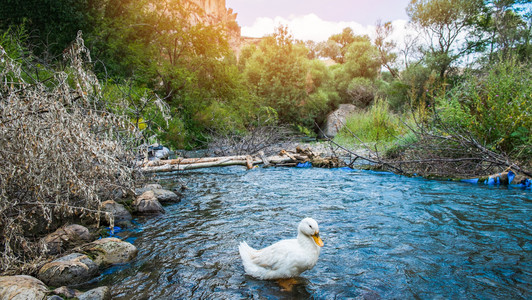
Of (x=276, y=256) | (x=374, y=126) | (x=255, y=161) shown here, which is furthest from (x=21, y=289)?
(x=374, y=126)

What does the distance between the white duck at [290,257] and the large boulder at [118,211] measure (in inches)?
108

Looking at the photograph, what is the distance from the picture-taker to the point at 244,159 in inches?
420

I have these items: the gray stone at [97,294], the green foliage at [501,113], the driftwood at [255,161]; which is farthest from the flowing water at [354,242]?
the driftwood at [255,161]

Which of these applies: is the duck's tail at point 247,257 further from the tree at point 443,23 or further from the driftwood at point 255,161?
the tree at point 443,23

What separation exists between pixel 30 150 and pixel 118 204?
2.25 meters

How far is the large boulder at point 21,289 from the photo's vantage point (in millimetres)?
2547

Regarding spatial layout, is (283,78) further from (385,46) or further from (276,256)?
(276,256)

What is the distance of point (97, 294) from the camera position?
9.36 ft

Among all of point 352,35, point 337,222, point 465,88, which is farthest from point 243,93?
point 352,35

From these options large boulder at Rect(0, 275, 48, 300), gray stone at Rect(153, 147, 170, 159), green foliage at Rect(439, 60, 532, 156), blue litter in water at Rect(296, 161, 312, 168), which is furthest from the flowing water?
gray stone at Rect(153, 147, 170, 159)

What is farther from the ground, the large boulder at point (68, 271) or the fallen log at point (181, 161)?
the fallen log at point (181, 161)

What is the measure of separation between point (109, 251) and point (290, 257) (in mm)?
2180

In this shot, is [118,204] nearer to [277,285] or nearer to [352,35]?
[277,285]

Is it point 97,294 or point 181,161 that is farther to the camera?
point 181,161
